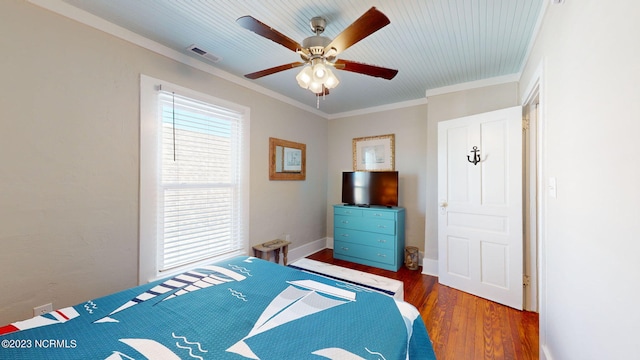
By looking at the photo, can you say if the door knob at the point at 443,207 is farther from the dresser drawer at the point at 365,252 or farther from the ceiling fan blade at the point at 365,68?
the ceiling fan blade at the point at 365,68

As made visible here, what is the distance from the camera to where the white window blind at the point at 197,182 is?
2377 mm

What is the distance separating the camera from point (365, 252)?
370cm

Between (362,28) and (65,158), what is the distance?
86.9 inches

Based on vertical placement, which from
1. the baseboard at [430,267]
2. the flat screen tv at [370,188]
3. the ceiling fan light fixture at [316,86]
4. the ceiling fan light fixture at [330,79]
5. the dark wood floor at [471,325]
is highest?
the ceiling fan light fixture at [330,79]

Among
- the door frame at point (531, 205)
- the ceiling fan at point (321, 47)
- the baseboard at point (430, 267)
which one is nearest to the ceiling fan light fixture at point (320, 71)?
the ceiling fan at point (321, 47)

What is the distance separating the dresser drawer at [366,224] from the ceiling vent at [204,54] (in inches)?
106

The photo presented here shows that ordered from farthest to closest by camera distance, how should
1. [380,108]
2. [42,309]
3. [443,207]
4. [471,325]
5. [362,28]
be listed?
[380,108] → [443,207] → [471,325] → [42,309] → [362,28]

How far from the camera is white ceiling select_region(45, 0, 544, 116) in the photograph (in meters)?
1.75

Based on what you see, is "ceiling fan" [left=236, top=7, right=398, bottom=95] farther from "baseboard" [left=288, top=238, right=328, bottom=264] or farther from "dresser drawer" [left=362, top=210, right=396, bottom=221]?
"baseboard" [left=288, top=238, right=328, bottom=264]

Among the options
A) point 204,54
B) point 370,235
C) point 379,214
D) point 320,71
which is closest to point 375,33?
point 320,71

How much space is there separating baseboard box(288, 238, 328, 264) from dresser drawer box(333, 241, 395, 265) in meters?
0.45

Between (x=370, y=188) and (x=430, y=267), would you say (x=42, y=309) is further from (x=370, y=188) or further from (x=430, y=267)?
(x=430, y=267)

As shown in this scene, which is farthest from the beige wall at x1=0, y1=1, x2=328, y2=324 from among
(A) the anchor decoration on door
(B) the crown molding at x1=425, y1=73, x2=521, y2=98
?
(A) the anchor decoration on door

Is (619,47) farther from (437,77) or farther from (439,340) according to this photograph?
(437,77)
